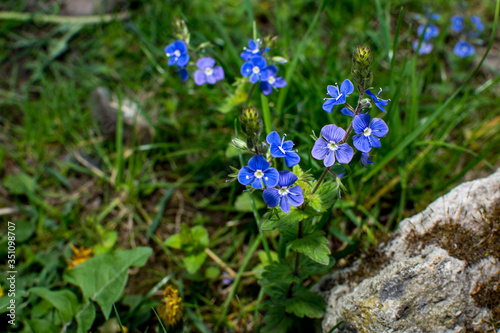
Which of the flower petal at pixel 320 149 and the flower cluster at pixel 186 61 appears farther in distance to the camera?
the flower cluster at pixel 186 61

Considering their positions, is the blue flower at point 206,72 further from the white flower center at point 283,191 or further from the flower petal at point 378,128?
the flower petal at point 378,128

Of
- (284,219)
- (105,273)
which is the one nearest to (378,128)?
(284,219)

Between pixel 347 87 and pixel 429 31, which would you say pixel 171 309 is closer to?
pixel 347 87

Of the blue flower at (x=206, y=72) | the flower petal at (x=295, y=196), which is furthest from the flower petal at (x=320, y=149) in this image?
the blue flower at (x=206, y=72)

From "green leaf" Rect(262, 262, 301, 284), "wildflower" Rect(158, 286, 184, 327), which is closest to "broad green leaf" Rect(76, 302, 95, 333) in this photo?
"wildflower" Rect(158, 286, 184, 327)

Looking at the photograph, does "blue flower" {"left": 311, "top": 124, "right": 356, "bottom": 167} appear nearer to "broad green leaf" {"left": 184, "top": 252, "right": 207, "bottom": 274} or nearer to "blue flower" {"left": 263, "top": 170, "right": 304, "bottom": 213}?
"blue flower" {"left": 263, "top": 170, "right": 304, "bottom": 213}
